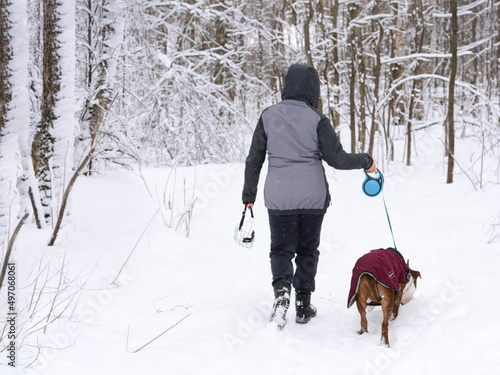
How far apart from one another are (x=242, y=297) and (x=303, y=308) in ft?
1.76

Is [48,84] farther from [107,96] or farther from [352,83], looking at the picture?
[352,83]

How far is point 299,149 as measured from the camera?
279cm

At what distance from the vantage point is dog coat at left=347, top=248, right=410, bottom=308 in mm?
2562

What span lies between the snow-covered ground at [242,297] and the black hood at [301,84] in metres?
1.54

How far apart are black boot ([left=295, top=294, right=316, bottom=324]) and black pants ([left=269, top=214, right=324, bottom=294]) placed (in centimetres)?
4

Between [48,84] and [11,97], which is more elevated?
[48,84]

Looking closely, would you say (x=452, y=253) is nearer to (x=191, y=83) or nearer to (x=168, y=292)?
(x=168, y=292)

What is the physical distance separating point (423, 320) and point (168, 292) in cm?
178

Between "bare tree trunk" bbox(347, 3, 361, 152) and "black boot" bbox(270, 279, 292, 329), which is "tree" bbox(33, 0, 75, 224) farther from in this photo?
"bare tree trunk" bbox(347, 3, 361, 152)

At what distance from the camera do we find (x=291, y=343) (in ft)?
8.65

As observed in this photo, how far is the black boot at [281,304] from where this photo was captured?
2773 mm

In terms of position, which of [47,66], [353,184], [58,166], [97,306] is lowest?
[97,306]

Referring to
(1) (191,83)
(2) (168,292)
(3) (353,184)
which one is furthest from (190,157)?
(2) (168,292)

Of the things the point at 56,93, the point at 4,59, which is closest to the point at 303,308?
the point at 4,59
